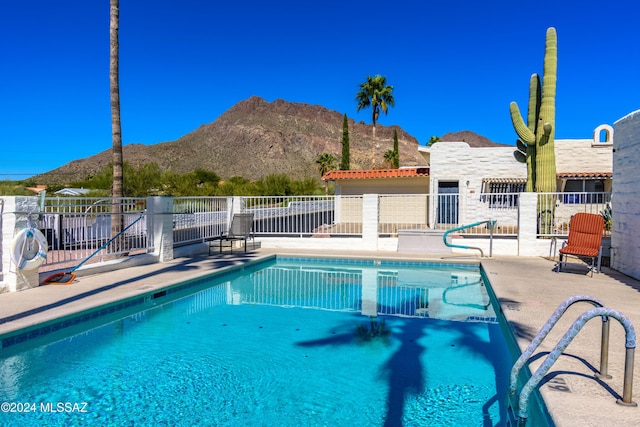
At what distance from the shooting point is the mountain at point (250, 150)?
284 feet

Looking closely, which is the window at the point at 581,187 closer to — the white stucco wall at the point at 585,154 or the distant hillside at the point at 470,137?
the white stucco wall at the point at 585,154

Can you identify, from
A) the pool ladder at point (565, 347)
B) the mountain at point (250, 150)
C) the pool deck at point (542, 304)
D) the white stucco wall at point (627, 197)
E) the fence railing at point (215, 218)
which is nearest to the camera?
the pool ladder at point (565, 347)

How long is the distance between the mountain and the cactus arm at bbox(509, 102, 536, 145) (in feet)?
221

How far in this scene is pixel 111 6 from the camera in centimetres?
1098

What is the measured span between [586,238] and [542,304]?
3707 millimetres

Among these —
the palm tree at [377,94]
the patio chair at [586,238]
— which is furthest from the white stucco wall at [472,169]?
the palm tree at [377,94]

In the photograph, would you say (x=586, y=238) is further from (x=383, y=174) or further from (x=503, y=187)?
(x=383, y=174)

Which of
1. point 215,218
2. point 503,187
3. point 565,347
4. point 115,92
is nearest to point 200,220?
point 215,218

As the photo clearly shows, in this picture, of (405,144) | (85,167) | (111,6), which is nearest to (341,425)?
(111,6)

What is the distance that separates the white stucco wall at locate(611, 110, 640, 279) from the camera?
8.16m

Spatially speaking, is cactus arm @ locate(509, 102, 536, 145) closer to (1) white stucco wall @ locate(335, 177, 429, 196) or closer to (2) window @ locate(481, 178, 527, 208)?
(2) window @ locate(481, 178, 527, 208)

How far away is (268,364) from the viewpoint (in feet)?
16.0

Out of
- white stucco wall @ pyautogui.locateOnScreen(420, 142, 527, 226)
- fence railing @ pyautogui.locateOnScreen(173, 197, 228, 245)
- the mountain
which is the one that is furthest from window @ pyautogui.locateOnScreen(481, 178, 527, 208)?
the mountain

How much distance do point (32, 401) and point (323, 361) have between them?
288 cm
